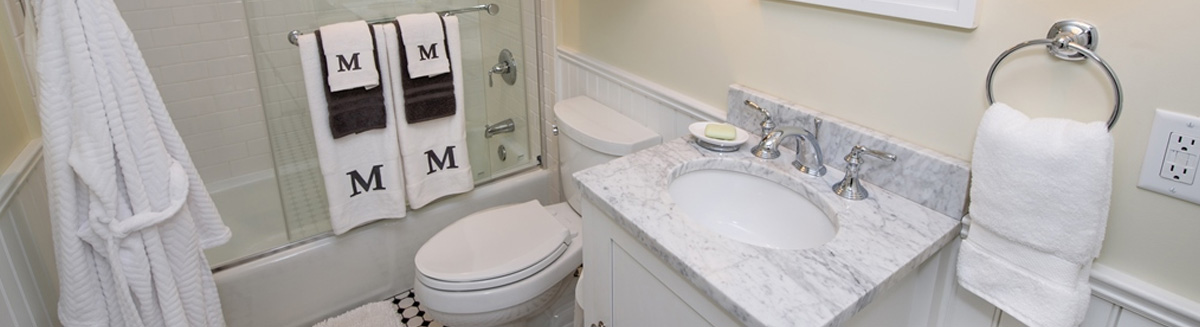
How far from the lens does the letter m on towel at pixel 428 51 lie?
1.86 m

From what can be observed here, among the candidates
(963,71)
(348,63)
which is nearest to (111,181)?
(348,63)

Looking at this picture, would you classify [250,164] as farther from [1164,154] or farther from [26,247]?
[1164,154]

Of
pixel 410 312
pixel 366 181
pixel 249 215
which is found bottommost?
pixel 410 312

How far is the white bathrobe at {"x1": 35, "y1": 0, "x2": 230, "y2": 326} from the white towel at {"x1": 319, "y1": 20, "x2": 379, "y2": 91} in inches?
Answer: 19.0

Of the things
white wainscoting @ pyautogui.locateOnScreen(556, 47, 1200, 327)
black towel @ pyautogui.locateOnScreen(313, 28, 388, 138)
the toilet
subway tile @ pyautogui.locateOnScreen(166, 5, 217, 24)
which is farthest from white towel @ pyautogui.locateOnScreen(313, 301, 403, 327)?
subway tile @ pyautogui.locateOnScreen(166, 5, 217, 24)

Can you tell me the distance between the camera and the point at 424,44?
6.12ft

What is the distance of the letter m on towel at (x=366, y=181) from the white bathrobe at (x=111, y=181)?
0.53 m

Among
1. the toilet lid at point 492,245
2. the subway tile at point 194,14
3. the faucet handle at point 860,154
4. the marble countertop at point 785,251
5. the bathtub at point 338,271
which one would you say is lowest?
the bathtub at point 338,271

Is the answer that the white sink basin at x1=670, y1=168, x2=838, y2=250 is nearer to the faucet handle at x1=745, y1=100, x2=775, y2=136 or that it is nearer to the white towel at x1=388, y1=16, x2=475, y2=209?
the faucet handle at x1=745, y1=100, x2=775, y2=136

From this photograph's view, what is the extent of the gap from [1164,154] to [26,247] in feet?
6.57

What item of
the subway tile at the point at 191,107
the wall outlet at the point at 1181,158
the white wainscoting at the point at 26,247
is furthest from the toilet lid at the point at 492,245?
the wall outlet at the point at 1181,158

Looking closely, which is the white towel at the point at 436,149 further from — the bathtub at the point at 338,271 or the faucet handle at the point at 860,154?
the faucet handle at the point at 860,154

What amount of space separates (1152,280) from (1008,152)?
280 mm

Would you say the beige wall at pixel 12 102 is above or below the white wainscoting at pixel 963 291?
above
